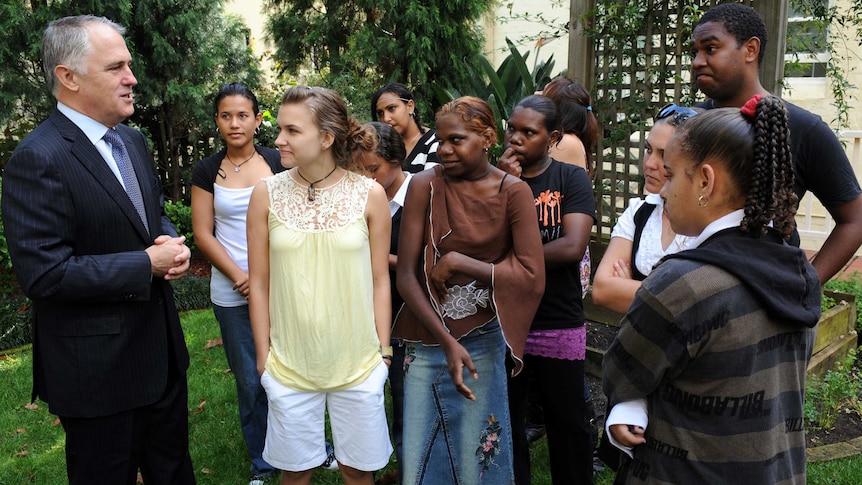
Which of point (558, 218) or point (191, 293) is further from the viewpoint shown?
point (191, 293)

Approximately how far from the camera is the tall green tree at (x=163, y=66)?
7.30m

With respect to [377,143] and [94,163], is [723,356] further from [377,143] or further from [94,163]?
[94,163]

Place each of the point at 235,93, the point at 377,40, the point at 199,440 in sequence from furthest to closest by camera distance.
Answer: the point at 377,40 → the point at 199,440 → the point at 235,93

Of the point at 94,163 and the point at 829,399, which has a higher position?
the point at 94,163

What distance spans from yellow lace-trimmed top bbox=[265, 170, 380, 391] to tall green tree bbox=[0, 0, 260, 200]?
19.4 feet

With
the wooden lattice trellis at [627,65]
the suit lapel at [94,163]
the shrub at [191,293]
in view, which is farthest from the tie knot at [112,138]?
the shrub at [191,293]

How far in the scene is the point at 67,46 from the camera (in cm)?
258

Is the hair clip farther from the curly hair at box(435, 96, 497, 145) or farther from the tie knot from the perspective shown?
the tie knot

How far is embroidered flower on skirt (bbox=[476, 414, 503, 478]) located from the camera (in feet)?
9.10

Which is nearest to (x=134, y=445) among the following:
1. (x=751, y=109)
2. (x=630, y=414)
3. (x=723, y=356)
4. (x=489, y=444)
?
(x=489, y=444)

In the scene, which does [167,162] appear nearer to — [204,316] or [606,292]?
[204,316]

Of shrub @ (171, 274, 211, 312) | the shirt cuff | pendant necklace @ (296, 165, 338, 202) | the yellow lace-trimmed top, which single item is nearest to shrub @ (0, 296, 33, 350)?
shrub @ (171, 274, 211, 312)

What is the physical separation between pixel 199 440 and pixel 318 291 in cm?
221

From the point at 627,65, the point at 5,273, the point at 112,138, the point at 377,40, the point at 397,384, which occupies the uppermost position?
the point at 377,40
